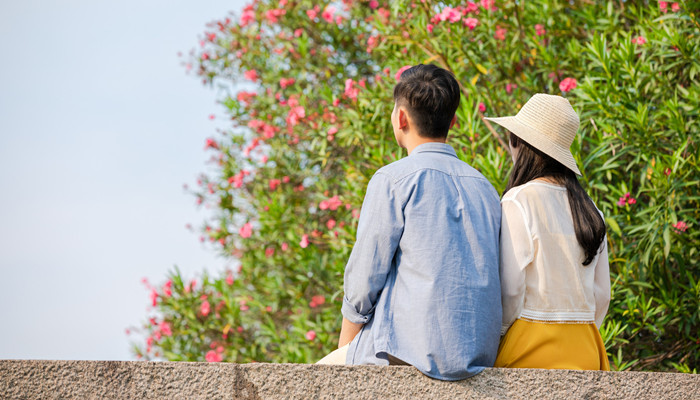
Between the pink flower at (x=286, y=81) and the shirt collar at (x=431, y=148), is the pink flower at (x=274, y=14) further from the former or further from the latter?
the shirt collar at (x=431, y=148)

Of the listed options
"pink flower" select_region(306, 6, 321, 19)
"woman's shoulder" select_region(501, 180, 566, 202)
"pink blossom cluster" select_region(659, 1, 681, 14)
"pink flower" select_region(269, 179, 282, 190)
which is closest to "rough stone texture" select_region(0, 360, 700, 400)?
"woman's shoulder" select_region(501, 180, 566, 202)

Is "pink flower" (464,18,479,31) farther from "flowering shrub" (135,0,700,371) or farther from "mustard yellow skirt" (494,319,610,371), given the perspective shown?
"mustard yellow skirt" (494,319,610,371)

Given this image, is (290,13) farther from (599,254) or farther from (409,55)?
(599,254)

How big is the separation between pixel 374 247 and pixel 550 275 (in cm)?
57

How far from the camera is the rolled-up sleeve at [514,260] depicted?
6.89ft

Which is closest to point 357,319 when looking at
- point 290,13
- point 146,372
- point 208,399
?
point 208,399

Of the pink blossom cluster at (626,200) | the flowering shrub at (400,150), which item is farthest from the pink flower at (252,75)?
the pink blossom cluster at (626,200)

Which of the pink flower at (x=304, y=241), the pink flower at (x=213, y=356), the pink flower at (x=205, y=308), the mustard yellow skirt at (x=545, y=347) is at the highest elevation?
the pink flower at (x=304, y=241)

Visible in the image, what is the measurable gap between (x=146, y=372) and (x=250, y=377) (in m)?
0.30

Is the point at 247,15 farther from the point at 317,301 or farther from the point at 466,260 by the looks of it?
the point at 466,260

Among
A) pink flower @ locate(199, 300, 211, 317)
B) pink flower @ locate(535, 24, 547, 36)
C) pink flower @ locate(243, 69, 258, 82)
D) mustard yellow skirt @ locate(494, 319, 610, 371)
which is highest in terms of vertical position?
pink flower @ locate(243, 69, 258, 82)

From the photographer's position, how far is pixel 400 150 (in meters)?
4.27

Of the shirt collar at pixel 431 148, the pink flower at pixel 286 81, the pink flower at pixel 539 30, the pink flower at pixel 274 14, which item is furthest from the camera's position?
the pink flower at pixel 274 14

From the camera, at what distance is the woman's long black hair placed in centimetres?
215
